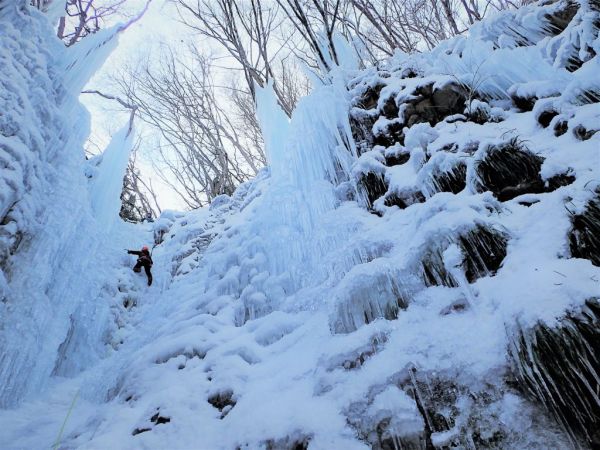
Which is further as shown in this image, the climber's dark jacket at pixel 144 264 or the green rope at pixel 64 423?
the climber's dark jacket at pixel 144 264

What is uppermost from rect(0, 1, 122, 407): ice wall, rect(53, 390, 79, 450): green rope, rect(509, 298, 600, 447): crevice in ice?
rect(0, 1, 122, 407): ice wall

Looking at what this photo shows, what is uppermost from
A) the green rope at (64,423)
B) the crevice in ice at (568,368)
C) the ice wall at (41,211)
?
the ice wall at (41,211)

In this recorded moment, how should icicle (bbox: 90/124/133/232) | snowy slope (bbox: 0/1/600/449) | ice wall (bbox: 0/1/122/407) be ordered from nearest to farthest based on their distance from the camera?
snowy slope (bbox: 0/1/600/449)
ice wall (bbox: 0/1/122/407)
icicle (bbox: 90/124/133/232)

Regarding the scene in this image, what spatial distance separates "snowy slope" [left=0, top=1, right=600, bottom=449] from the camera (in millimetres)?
1824

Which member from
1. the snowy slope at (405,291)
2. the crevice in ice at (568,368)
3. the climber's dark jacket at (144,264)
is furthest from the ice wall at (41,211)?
the crevice in ice at (568,368)

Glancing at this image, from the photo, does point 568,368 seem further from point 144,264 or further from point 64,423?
point 144,264

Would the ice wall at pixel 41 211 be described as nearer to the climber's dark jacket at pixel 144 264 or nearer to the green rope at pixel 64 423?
the green rope at pixel 64 423

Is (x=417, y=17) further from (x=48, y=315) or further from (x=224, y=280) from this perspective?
(x=48, y=315)

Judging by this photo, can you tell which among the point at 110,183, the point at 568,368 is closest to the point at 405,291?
the point at 568,368

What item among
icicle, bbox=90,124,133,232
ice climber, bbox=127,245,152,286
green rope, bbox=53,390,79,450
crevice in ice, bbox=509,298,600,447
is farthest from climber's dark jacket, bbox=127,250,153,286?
crevice in ice, bbox=509,298,600,447

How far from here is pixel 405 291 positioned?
9.07ft

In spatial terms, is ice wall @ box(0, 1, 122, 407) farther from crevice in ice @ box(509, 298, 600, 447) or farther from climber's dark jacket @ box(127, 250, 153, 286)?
crevice in ice @ box(509, 298, 600, 447)

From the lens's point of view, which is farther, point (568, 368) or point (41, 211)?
point (41, 211)

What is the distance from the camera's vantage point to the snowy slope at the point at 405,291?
5.98 feet
